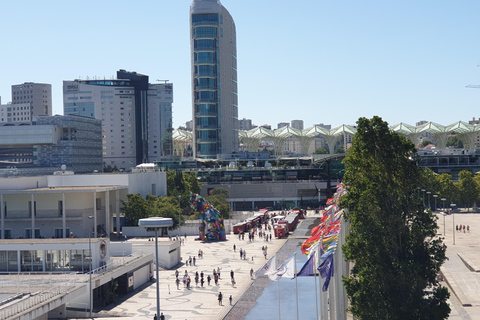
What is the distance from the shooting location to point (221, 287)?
4259 centimetres

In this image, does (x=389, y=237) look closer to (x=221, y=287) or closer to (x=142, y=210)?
(x=221, y=287)

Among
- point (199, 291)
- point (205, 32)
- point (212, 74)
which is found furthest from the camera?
point (212, 74)

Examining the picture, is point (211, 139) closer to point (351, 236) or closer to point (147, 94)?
point (147, 94)

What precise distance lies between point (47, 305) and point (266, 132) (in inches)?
5178


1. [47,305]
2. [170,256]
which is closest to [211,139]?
[170,256]

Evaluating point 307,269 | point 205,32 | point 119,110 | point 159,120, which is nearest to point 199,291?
point 307,269

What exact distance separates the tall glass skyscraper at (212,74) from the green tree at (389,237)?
104 metres

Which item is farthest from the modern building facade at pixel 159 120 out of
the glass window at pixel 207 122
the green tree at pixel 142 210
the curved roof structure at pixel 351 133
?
the green tree at pixel 142 210

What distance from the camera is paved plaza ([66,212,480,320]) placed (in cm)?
3538

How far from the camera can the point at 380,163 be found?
27.3 metres

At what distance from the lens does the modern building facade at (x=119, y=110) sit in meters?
174

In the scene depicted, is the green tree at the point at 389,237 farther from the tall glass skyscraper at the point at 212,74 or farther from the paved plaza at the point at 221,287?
the tall glass skyscraper at the point at 212,74

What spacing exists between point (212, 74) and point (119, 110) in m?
52.3

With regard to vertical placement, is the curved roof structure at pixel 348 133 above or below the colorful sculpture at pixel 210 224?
above
